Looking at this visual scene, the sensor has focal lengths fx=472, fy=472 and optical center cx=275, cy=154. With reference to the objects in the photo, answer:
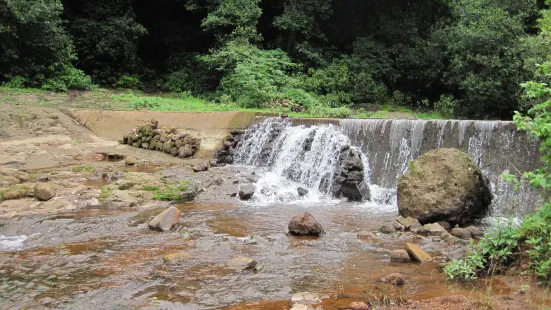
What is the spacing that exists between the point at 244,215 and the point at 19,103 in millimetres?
10499

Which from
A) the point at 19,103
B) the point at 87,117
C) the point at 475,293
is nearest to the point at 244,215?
the point at 475,293

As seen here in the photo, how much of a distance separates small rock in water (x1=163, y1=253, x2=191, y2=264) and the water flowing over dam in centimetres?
461

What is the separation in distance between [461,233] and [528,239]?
2470mm

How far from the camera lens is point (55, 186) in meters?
9.48

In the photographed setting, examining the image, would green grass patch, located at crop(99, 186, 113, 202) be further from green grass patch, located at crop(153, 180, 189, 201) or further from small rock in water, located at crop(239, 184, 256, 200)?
small rock in water, located at crop(239, 184, 256, 200)

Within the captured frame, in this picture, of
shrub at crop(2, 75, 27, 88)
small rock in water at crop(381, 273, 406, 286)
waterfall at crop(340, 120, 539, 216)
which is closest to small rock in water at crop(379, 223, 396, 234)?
waterfall at crop(340, 120, 539, 216)

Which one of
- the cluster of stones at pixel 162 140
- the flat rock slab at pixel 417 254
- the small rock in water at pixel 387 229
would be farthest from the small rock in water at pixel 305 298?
the cluster of stones at pixel 162 140

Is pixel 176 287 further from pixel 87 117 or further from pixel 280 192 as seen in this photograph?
pixel 87 117

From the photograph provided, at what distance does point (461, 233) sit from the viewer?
719 cm

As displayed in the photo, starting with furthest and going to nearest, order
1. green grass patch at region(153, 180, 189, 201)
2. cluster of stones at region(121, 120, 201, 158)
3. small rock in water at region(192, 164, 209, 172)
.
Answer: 1. cluster of stones at region(121, 120, 201, 158)
2. small rock in water at region(192, 164, 209, 172)
3. green grass patch at region(153, 180, 189, 201)

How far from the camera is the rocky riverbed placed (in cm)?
463

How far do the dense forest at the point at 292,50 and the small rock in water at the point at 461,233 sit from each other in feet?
32.3

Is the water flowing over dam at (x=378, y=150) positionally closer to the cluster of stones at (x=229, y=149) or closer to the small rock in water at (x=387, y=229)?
the cluster of stones at (x=229, y=149)

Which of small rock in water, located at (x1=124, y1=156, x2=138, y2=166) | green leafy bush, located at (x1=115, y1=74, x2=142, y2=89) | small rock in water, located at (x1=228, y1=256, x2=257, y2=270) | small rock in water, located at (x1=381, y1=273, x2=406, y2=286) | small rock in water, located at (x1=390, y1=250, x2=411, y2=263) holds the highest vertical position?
green leafy bush, located at (x1=115, y1=74, x2=142, y2=89)
